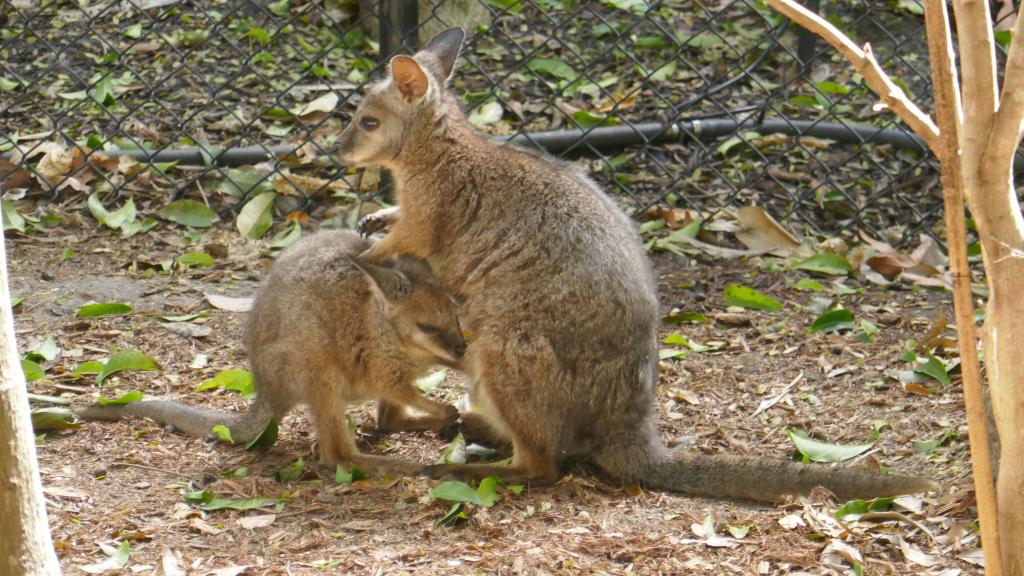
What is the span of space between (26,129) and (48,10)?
1.14 meters

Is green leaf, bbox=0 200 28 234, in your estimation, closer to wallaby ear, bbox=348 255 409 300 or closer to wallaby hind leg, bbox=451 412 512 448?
wallaby ear, bbox=348 255 409 300

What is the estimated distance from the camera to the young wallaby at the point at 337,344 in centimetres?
463

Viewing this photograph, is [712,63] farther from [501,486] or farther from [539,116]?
[501,486]

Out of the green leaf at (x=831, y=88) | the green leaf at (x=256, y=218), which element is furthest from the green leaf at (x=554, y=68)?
the green leaf at (x=256, y=218)

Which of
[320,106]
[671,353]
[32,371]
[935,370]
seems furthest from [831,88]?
[32,371]

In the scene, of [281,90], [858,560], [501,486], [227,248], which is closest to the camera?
[858,560]

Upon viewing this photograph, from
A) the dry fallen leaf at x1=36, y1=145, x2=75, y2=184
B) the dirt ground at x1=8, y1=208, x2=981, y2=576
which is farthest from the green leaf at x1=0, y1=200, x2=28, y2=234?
the dry fallen leaf at x1=36, y1=145, x2=75, y2=184

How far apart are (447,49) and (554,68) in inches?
96.8

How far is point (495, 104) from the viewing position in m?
7.69

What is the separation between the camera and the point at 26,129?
25.1 feet

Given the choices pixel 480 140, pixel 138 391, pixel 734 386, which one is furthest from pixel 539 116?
pixel 138 391

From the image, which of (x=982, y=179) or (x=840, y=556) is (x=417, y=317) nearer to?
(x=840, y=556)

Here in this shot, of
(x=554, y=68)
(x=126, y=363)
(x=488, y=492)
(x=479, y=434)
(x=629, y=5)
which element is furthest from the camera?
(x=629, y=5)

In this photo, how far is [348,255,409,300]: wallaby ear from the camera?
183 inches
